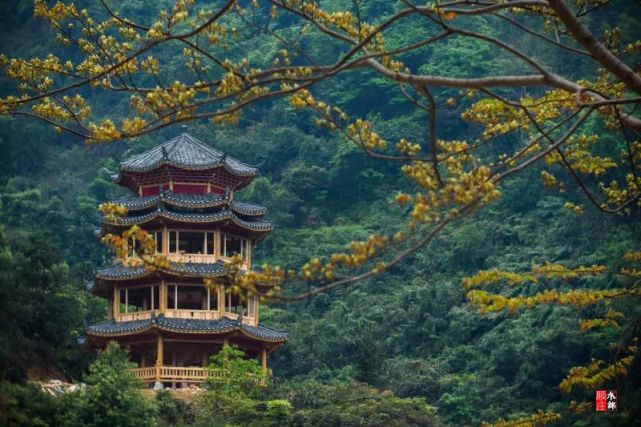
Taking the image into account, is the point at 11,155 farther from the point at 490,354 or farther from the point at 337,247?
the point at 490,354

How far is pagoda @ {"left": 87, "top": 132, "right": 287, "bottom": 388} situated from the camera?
3262cm

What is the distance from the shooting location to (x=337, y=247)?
46406mm

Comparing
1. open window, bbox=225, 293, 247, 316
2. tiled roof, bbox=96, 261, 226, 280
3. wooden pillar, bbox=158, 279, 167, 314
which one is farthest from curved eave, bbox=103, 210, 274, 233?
open window, bbox=225, 293, 247, 316

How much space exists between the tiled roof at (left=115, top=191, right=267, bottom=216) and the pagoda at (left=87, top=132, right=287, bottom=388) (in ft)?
0.09

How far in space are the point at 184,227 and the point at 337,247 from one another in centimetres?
1322

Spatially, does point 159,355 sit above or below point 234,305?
below

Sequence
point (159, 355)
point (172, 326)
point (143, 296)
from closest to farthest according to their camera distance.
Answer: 1. point (172, 326)
2. point (159, 355)
3. point (143, 296)

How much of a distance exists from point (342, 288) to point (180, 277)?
44.0 feet

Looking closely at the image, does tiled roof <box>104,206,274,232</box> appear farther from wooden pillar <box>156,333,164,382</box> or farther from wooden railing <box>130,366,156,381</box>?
wooden railing <box>130,366,156,381</box>

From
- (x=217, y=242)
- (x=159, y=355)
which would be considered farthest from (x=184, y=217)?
(x=159, y=355)

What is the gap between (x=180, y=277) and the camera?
3272 centimetres

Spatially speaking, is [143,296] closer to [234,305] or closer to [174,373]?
[234,305]

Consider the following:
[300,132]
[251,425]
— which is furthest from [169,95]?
[300,132]

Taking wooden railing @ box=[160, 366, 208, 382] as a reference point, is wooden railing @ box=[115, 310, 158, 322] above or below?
above
